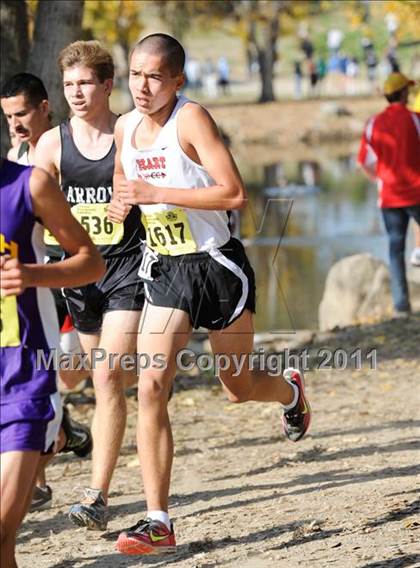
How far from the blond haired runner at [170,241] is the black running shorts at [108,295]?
36 cm

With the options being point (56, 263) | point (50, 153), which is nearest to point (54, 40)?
point (50, 153)

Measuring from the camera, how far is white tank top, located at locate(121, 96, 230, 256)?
19.1 feet

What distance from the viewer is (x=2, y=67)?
10188 mm

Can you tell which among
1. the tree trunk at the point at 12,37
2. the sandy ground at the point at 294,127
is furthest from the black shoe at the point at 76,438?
the sandy ground at the point at 294,127

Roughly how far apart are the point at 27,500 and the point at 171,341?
55.5 inches

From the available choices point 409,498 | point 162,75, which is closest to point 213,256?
point 162,75

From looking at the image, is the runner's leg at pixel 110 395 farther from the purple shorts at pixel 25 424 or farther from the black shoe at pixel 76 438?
the purple shorts at pixel 25 424

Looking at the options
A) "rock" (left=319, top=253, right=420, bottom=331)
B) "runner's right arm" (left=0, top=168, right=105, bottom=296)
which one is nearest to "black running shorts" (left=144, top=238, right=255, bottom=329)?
"runner's right arm" (left=0, top=168, right=105, bottom=296)

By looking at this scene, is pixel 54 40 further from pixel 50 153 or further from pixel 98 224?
pixel 98 224

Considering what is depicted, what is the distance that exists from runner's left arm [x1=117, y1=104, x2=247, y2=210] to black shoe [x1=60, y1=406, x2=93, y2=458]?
183cm

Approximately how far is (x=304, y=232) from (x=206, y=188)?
1900cm

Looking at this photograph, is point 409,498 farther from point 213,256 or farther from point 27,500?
point 27,500

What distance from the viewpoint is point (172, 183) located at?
5.82 metres

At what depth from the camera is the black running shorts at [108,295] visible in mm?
6438
